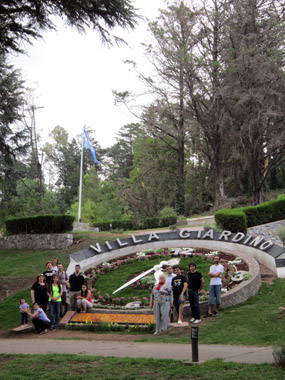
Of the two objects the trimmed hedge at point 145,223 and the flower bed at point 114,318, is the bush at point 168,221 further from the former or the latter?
the flower bed at point 114,318

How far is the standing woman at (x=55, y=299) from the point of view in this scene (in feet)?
38.3

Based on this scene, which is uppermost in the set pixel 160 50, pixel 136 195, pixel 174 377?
pixel 160 50

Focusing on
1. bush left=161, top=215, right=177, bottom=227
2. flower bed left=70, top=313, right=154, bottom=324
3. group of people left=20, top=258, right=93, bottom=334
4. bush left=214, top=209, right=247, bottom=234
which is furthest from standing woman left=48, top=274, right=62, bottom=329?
bush left=161, top=215, right=177, bottom=227

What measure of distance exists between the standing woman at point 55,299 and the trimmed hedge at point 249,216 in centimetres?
1032

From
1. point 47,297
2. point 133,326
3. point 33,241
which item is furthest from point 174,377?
point 33,241

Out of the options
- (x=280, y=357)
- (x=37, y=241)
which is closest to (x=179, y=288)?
(x=280, y=357)

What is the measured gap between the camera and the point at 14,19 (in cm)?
1016

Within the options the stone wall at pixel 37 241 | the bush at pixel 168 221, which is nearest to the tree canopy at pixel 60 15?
the stone wall at pixel 37 241

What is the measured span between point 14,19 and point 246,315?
342 inches

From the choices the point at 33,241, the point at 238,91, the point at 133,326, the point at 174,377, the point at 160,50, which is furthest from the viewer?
the point at 160,50

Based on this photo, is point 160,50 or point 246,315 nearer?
point 246,315

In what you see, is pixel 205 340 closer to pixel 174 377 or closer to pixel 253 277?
pixel 174 377

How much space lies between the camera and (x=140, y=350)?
778 cm

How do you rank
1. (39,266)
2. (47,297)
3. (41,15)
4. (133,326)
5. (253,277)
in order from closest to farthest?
(41,15) → (133,326) → (47,297) → (253,277) → (39,266)
